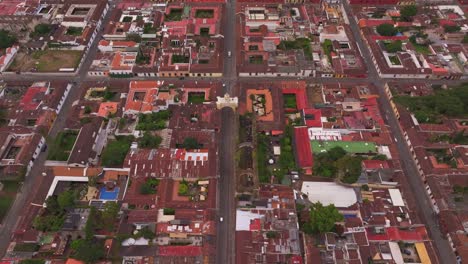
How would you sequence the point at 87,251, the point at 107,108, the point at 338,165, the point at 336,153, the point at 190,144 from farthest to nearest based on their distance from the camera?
the point at 107,108 → the point at 190,144 → the point at 336,153 → the point at 338,165 → the point at 87,251

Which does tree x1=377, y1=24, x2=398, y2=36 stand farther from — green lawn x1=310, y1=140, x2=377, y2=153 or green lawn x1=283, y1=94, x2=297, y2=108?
green lawn x1=310, y1=140, x2=377, y2=153

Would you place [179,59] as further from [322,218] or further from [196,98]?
[322,218]

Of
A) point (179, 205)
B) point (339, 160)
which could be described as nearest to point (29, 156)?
point (179, 205)

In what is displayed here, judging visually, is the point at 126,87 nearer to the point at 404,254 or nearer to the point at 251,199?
the point at 251,199

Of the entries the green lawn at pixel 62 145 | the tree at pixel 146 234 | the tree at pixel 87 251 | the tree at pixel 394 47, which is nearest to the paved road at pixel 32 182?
the green lawn at pixel 62 145

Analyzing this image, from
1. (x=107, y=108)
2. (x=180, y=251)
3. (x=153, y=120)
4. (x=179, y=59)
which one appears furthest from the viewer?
(x=179, y=59)

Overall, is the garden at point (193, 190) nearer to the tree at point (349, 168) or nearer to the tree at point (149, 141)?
the tree at point (149, 141)

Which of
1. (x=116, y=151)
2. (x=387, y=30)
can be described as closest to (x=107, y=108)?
(x=116, y=151)

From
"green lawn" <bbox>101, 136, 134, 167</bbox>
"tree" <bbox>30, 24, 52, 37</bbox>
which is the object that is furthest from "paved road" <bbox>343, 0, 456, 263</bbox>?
"tree" <bbox>30, 24, 52, 37</bbox>
